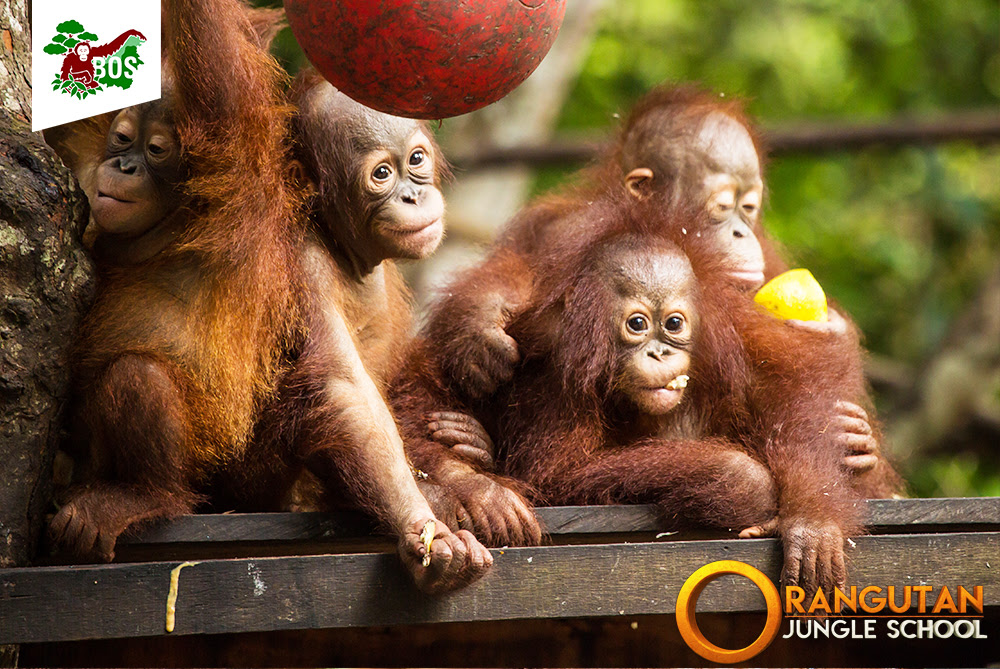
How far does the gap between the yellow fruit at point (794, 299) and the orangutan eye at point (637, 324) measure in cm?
53

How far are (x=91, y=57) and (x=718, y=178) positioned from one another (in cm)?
179

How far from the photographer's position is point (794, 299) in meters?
3.26

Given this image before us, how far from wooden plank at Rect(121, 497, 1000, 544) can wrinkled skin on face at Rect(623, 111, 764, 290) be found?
34.4 inches

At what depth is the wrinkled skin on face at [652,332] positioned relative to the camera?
2807 millimetres

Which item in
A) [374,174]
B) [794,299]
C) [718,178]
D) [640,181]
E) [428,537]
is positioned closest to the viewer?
[428,537]

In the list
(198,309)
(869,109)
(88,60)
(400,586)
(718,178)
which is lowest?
(400,586)

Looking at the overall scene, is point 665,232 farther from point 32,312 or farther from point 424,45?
point 32,312

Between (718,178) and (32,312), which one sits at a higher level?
(718,178)

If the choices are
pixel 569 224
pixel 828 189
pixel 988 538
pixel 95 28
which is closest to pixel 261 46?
pixel 95 28

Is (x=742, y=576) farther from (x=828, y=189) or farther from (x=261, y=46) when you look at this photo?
(x=828, y=189)

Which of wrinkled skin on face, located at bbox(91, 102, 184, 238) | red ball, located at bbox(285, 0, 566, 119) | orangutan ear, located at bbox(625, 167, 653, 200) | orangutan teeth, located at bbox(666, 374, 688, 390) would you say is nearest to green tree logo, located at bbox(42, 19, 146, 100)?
wrinkled skin on face, located at bbox(91, 102, 184, 238)

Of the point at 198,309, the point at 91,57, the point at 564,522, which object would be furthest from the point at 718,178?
the point at 91,57

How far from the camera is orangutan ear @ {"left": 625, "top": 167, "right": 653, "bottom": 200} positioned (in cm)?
356

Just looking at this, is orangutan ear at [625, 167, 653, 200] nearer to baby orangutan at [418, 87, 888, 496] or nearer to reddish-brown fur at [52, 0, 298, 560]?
baby orangutan at [418, 87, 888, 496]
